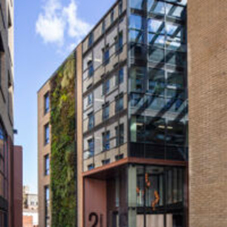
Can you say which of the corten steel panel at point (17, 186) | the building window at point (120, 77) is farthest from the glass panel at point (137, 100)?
the corten steel panel at point (17, 186)

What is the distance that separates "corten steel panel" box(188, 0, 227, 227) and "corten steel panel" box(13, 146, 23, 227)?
56.3 ft

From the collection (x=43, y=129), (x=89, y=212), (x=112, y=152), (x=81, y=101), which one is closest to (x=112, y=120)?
(x=112, y=152)

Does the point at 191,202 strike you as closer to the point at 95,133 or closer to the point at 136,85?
the point at 136,85

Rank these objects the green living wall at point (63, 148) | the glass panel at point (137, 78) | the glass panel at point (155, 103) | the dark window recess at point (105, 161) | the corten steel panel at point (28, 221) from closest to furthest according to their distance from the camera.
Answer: the glass panel at point (137, 78) < the glass panel at point (155, 103) < the dark window recess at point (105, 161) < the green living wall at point (63, 148) < the corten steel panel at point (28, 221)

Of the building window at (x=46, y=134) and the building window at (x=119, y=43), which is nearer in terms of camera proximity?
the building window at (x=119, y=43)

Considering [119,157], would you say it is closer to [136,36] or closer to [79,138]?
[79,138]

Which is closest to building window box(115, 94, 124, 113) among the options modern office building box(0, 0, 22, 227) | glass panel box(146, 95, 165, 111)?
glass panel box(146, 95, 165, 111)

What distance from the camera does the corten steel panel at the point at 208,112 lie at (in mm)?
8891

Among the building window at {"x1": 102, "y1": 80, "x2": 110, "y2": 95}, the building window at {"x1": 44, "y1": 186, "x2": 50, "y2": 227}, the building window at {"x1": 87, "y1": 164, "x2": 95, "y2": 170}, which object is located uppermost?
the building window at {"x1": 102, "y1": 80, "x2": 110, "y2": 95}

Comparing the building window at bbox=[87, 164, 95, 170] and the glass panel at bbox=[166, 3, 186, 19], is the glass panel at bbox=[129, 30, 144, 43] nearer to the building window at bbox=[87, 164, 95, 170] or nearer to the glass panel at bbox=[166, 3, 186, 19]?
the glass panel at bbox=[166, 3, 186, 19]

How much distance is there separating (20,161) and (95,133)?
5119 millimetres

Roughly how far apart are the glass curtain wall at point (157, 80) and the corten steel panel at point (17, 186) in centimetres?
786

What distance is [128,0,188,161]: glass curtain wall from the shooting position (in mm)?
22938

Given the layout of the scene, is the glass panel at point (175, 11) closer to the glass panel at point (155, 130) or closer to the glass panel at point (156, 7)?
the glass panel at point (156, 7)
